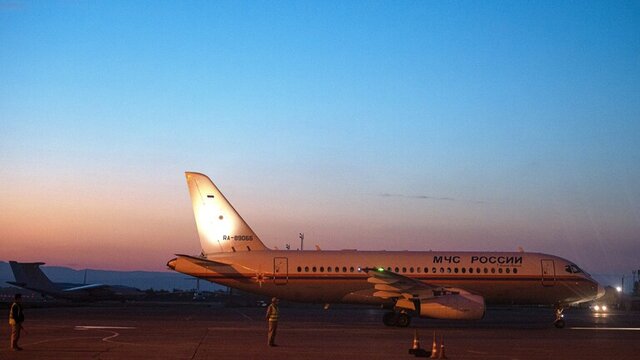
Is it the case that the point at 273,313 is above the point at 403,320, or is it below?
above

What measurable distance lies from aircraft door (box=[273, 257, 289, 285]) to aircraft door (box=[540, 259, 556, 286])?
10845 millimetres

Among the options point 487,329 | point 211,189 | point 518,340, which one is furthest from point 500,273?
point 211,189

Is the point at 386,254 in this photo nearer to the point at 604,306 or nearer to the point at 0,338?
the point at 0,338

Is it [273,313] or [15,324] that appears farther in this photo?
[273,313]

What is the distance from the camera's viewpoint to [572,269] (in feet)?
104

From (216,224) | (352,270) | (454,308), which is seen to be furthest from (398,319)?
(216,224)

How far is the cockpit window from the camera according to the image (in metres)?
31.8

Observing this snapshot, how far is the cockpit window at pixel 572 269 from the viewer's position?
104ft

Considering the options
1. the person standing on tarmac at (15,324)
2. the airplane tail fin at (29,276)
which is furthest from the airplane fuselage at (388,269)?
the airplane tail fin at (29,276)

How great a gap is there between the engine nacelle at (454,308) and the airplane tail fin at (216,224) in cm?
777

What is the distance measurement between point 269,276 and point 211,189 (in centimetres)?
469

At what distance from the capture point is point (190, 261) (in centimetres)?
3033

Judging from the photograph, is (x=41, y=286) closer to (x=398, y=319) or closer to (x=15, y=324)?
(x=398, y=319)

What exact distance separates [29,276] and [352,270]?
36768mm
